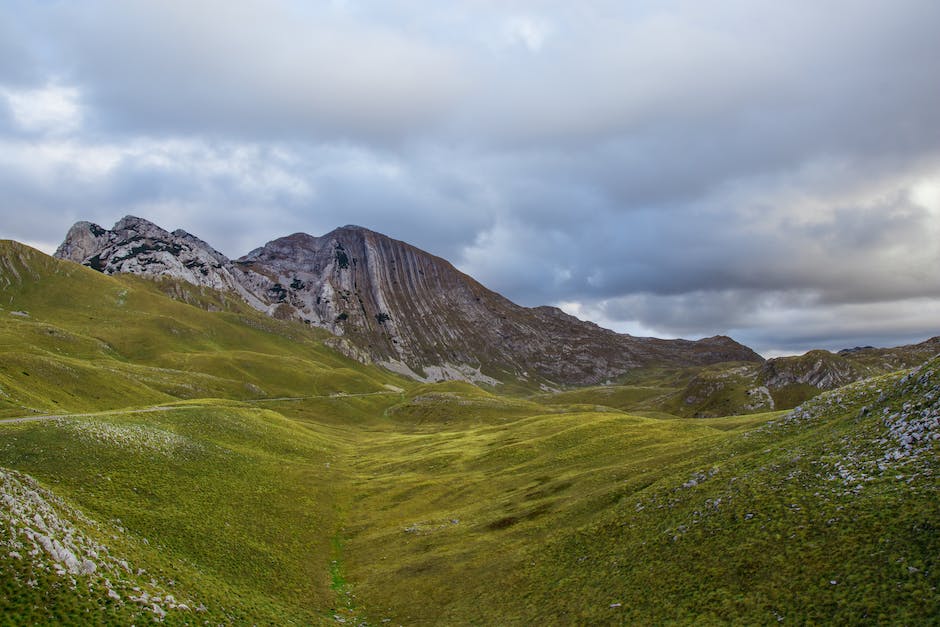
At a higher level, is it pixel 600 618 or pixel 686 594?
pixel 686 594

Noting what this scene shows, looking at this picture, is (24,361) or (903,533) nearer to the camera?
(903,533)

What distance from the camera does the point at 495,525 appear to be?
5262 cm

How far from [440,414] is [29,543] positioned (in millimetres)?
160985

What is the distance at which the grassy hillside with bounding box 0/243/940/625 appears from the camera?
25.8 meters

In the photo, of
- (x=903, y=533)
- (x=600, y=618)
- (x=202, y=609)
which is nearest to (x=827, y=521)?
(x=903, y=533)

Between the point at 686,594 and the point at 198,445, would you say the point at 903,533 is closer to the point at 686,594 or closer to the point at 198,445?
the point at 686,594

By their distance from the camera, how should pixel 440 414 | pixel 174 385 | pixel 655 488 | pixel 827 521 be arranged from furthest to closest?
1. pixel 440 414
2. pixel 174 385
3. pixel 655 488
4. pixel 827 521

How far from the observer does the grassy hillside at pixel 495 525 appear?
2578cm

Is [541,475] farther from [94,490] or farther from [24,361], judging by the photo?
[24,361]

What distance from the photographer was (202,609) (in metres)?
30.2

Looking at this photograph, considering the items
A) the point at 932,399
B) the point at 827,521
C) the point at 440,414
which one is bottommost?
the point at 440,414

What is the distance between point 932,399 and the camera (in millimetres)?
35594

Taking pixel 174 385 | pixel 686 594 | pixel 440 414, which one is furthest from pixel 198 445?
pixel 440 414

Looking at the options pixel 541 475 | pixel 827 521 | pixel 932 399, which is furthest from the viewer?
pixel 541 475
